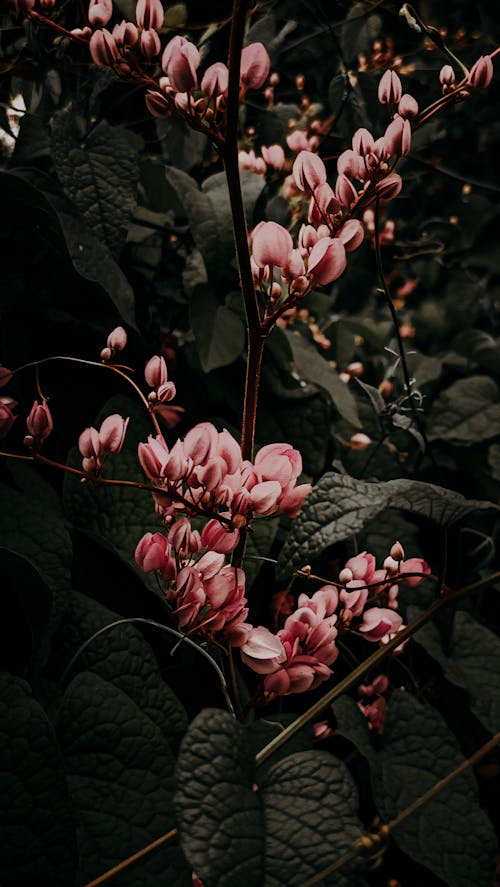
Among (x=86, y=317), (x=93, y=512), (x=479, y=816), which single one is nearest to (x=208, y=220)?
(x=86, y=317)

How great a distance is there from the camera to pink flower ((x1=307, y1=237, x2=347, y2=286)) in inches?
16.5

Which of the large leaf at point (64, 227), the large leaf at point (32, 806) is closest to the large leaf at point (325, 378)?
the large leaf at point (64, 227)

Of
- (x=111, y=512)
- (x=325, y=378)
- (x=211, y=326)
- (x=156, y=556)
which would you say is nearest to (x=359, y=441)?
(x=325, y=378)

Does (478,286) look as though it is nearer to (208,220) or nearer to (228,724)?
(208,220)

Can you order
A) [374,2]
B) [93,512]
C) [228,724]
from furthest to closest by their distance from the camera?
[374,2] → [93,512] → [228,724]

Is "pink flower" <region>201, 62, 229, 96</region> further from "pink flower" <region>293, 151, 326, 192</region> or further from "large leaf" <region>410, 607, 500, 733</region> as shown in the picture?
"large leaf" <region>410, 607, 500, 733</region>

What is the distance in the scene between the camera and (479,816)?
0.47 m

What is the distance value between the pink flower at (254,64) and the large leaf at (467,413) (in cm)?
57

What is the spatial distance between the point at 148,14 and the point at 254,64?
72 millimetres

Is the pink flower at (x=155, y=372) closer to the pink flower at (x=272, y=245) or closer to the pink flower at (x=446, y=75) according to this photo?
the pink flower at (x=272, y=245)

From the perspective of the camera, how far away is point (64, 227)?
56cm

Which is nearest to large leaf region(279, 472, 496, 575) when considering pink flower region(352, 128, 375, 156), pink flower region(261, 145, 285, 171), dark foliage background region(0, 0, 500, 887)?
dark foliage background region(0, 0, 500, 887)

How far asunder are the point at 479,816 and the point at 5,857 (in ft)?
Result: 0.94

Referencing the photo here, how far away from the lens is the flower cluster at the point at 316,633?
1.35 feet
